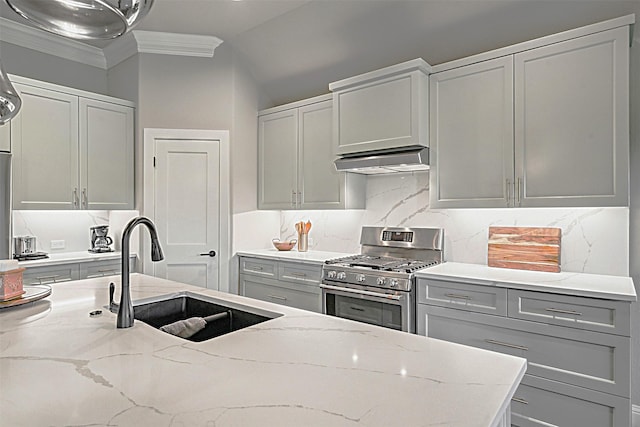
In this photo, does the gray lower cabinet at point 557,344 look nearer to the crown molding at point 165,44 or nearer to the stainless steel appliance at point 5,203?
the crown molding at point 165,44

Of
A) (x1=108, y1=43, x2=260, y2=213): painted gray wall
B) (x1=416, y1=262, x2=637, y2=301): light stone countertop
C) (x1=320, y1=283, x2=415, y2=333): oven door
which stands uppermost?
(x1=108, y1=43, x2=260, y2=213): painted gray wall

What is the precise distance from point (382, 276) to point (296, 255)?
1.08 meters

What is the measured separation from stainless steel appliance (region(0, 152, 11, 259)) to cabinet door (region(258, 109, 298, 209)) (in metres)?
2.05

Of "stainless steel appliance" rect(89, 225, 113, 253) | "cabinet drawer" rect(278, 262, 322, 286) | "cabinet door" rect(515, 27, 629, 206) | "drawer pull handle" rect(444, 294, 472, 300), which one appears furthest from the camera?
"stainless steel appliance" rect(89, 225, 113, 253)

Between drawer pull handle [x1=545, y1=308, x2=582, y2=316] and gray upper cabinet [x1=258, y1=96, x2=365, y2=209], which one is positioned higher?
gray upper cabinet [x1=258, y1=96, x2=365, y2=209]

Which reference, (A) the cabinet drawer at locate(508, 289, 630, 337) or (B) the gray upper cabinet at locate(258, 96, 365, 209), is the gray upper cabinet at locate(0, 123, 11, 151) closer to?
(B) the gray upper cabinet at locate(258, 96, 365, 209)

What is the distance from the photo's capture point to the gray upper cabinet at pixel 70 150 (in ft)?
10.5

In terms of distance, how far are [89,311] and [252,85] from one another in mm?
2986

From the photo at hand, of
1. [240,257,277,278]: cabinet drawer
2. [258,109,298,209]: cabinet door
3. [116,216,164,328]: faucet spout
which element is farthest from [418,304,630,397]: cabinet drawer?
[258,109,298,209]: cabinet door

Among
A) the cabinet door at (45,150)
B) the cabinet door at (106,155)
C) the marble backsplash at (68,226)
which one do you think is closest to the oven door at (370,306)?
the marble backsplash at (68,226)

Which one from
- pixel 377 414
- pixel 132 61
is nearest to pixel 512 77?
pixel 377 414

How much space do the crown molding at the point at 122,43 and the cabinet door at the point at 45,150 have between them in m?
0.76

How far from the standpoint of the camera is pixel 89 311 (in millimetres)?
1629

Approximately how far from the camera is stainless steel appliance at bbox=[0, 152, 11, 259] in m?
3.00
